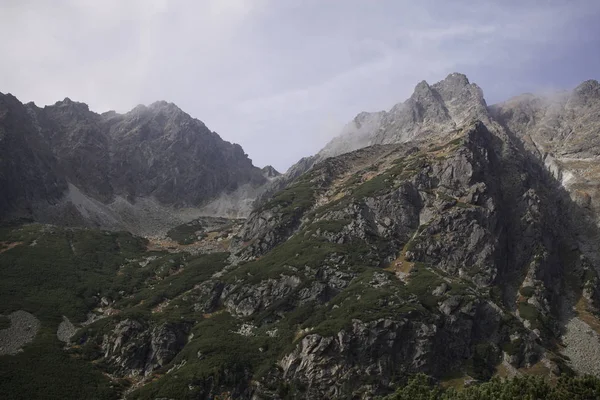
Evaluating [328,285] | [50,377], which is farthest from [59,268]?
[328,285]

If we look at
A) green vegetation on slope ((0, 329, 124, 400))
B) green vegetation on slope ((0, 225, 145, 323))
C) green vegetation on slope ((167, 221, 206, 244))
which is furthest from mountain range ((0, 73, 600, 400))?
green vegetation on slope ((167, 221, 206, 244))

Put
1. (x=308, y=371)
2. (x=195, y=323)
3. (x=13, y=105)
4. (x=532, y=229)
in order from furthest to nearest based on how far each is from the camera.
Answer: (x=13, y=105) < (x=532, y=229) < (x=195, y=323) < (x=308, y=371)

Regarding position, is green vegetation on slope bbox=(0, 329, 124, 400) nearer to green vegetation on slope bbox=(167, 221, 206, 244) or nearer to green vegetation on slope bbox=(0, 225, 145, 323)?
green vegetation on slope bbox=(0, 225, 145, 323)

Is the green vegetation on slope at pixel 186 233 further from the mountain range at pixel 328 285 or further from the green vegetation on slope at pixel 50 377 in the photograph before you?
the green vegetation on slope at pixel 50 377

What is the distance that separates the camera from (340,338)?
264ft

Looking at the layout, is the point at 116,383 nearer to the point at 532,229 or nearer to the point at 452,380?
the point at 452,380

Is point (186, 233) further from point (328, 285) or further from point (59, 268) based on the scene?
point (328, 285)

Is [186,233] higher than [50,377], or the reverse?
[186,233]

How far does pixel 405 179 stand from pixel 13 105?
151094mm

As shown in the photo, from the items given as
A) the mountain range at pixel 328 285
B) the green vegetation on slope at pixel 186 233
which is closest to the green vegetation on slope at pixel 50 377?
the mountain range at pixel 328 285

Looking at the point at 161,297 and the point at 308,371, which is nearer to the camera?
the point at 308,371

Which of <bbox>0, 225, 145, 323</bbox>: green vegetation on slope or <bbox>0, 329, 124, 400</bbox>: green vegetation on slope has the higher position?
<bbox>0, 225, 145, 323</bbox>: green vegetation on slope

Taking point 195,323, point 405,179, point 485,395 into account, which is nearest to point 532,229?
point 405,179

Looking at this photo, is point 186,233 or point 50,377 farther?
point 186,233
